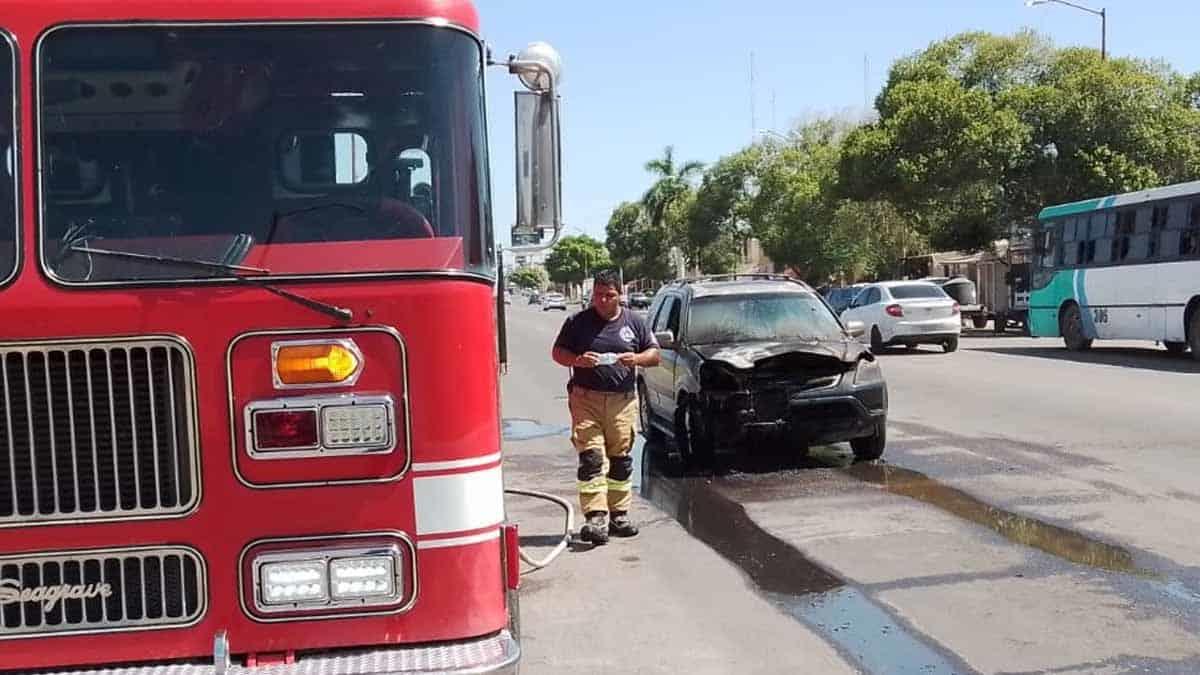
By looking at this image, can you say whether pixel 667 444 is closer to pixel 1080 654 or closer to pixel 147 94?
pixel 1080 654

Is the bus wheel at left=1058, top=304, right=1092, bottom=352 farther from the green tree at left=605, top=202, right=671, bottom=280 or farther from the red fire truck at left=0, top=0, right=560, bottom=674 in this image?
the green tree at left=605, top=202, right=671, bottom=280

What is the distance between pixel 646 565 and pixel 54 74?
15.2 feet

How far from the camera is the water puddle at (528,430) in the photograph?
13500 mm

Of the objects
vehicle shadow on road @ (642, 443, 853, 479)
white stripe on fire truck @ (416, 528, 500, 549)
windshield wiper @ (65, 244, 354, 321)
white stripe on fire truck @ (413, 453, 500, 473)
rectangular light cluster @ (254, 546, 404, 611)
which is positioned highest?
windshield wiper @ (65, 244, 354, 321)

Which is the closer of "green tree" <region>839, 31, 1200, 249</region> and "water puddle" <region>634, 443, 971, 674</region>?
"water puddle" <region>634, 443, 971, 674</region>

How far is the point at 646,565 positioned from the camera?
7.24m

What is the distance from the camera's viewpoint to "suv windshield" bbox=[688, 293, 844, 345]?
35.4 ft

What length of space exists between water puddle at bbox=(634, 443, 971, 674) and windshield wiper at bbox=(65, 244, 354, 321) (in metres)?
2.99

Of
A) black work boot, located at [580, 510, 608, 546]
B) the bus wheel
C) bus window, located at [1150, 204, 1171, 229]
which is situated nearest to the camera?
black work boot, located at [580, 510, 608, 546]

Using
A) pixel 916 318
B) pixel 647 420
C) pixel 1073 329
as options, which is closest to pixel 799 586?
pixel 647 420

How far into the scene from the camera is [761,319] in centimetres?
1095

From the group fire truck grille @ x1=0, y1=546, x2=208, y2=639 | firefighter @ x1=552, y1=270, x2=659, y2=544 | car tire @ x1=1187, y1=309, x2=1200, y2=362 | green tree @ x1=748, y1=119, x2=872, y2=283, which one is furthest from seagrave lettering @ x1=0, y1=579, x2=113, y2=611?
green tree @ x1=748, y1=119, x2=872, y2=283

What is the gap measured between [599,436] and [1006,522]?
2784mm

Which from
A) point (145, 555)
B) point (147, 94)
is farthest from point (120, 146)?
point (145, 555)
